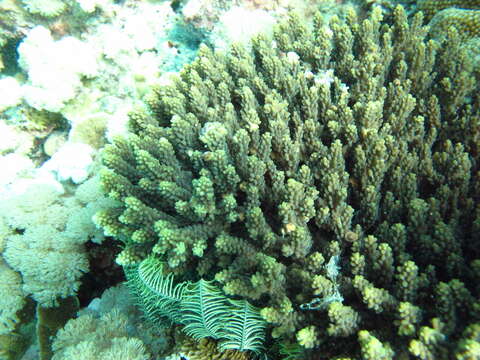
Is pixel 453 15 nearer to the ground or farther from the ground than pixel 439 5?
nearer to the ground

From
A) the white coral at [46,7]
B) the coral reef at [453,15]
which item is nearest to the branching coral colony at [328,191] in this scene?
the coral reef at [453,15]

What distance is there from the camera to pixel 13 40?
5922mm

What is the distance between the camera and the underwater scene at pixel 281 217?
1.90 metres

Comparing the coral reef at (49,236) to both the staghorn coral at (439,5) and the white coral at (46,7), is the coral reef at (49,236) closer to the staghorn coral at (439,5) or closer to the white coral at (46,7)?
the white coral at (46,7)

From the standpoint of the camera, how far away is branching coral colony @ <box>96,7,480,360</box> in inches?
72.1

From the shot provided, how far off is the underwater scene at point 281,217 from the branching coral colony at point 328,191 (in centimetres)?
1

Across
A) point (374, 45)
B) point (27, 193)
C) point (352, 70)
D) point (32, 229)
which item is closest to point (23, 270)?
point (32, 229)

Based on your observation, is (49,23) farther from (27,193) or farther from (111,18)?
(27,193)

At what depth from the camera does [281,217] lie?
2.13 m

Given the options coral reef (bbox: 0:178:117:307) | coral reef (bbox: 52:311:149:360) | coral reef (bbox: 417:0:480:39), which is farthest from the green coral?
coral reef (bbox: 417:0:480:39)

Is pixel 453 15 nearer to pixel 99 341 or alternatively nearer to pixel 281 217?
pixel 281 217

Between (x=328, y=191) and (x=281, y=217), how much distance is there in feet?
1.29

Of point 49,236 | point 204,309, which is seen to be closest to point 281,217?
point 204,309

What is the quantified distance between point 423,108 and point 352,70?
68 cm
